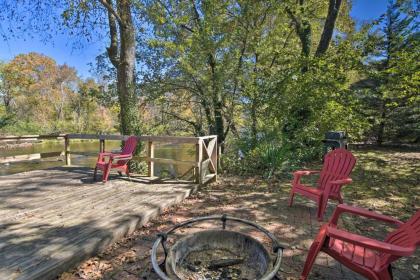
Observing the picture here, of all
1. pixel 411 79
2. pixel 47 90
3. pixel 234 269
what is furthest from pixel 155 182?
pixel 47 90

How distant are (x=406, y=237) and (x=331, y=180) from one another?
68.2 inches

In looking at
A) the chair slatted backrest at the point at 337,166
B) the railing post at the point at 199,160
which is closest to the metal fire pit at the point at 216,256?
the chair slatted backrest at the point at 337,166

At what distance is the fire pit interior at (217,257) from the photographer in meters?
1.81

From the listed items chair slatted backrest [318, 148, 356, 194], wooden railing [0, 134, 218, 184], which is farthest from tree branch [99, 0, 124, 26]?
chair slatted backrest [318, 148, 356, 194]

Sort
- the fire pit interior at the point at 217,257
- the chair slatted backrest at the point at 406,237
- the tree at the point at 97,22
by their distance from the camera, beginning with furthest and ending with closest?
the tree at the point at 97,22, the fire pit interior at the point at 217,257, the chair slatted backrest at the point at 406,237

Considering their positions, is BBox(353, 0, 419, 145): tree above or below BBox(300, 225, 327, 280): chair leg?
above

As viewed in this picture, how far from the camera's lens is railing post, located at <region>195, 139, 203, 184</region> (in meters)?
4.76

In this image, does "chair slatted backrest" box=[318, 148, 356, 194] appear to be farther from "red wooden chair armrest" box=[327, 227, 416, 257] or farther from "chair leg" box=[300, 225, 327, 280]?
"red wooden chair armrest" box=[327, 227, 416, 257]

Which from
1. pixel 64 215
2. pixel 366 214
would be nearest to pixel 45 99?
pixel 64 215

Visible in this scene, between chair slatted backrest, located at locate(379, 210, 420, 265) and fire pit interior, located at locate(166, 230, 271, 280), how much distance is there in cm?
79

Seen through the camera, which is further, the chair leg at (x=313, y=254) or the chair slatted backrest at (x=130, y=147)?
the chair slatted backrest at (x=130, y=147)

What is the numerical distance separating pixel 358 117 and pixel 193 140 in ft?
15.3

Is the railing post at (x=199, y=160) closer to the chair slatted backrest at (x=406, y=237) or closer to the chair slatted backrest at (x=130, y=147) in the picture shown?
the chair slatted backrest at (x=130, y=147)

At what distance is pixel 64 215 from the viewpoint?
3230 millimetres
